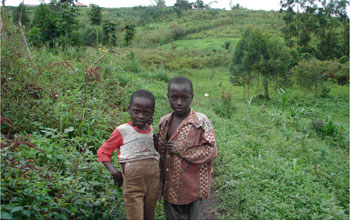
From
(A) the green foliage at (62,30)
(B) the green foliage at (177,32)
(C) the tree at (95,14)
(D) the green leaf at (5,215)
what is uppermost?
(B) the green foliage at (177,32)

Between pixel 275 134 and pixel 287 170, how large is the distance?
7.69 ft

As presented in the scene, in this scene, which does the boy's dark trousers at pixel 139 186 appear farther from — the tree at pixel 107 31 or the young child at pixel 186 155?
the tree at pixel 107 31

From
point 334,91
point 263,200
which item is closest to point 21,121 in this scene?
point 263,200

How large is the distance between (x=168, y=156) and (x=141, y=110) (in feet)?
1.47

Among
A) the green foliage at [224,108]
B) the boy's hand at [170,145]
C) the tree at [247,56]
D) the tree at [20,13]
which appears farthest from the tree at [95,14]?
the boy's hand at [170,145]

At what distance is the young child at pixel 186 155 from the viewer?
2.17 meters

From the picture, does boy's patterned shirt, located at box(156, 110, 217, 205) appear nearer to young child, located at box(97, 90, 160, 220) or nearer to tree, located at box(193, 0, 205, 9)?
young child, located at box(97, 90, 160, 220)

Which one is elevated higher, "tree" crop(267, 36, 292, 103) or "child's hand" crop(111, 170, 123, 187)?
"tree" crop(267, 36, 292, 103)

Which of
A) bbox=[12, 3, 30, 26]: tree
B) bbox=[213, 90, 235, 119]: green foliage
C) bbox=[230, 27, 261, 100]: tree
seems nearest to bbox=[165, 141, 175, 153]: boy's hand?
bbox=[12, 3, 30, 26]: tree

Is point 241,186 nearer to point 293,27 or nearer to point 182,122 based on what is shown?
point 182,122

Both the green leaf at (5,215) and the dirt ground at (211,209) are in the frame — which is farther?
the dirt ground at (211,209)

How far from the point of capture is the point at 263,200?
3.42 m

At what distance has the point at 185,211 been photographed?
7.70ft

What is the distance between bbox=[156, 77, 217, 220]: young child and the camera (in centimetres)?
217
